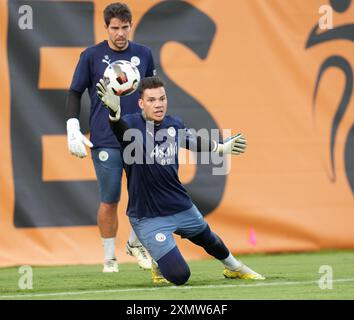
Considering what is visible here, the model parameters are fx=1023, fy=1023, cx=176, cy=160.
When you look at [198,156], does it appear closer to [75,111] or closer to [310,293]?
[75,111]

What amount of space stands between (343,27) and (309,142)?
1.19m

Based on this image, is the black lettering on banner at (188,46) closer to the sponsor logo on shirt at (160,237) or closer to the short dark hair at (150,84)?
the short dark hair at (150,84)

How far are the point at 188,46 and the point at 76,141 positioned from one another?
8.22ft

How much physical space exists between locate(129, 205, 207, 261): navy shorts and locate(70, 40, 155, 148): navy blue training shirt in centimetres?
112

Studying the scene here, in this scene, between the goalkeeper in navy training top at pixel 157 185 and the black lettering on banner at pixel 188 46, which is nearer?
the goalkeeper in navy training top at pixel 157 185

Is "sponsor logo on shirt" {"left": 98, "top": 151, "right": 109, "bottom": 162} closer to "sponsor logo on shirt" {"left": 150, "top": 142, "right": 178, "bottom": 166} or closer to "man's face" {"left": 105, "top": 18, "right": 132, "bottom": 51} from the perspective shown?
"man's face" {"left": 105, "top": 18, "right": 132, "bottom": 51}

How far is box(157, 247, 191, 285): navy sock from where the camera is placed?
6598 millimetres

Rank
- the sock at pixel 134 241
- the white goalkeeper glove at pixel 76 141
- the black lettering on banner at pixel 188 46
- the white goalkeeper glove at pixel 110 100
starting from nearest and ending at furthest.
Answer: the white goalkeeper glove at pixel 110 100 → the white goalkeeper glove at pixel 76 141 → the sock at pixel 134 241 → the black lettering on banner at pixel 188 46

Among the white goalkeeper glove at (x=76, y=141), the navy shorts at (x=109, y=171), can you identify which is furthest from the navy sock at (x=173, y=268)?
the navy shorts at (x=109, y=171)

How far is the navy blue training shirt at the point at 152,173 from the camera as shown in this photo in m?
6.79

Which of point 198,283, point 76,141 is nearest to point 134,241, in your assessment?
point 76,141

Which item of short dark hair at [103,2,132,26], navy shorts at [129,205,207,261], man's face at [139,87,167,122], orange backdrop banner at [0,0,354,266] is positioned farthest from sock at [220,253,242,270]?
orange backdrop banner at [0,0,354,266]

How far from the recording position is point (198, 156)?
31.1 ft

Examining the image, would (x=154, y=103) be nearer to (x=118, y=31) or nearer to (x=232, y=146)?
(x=232, y=146)
